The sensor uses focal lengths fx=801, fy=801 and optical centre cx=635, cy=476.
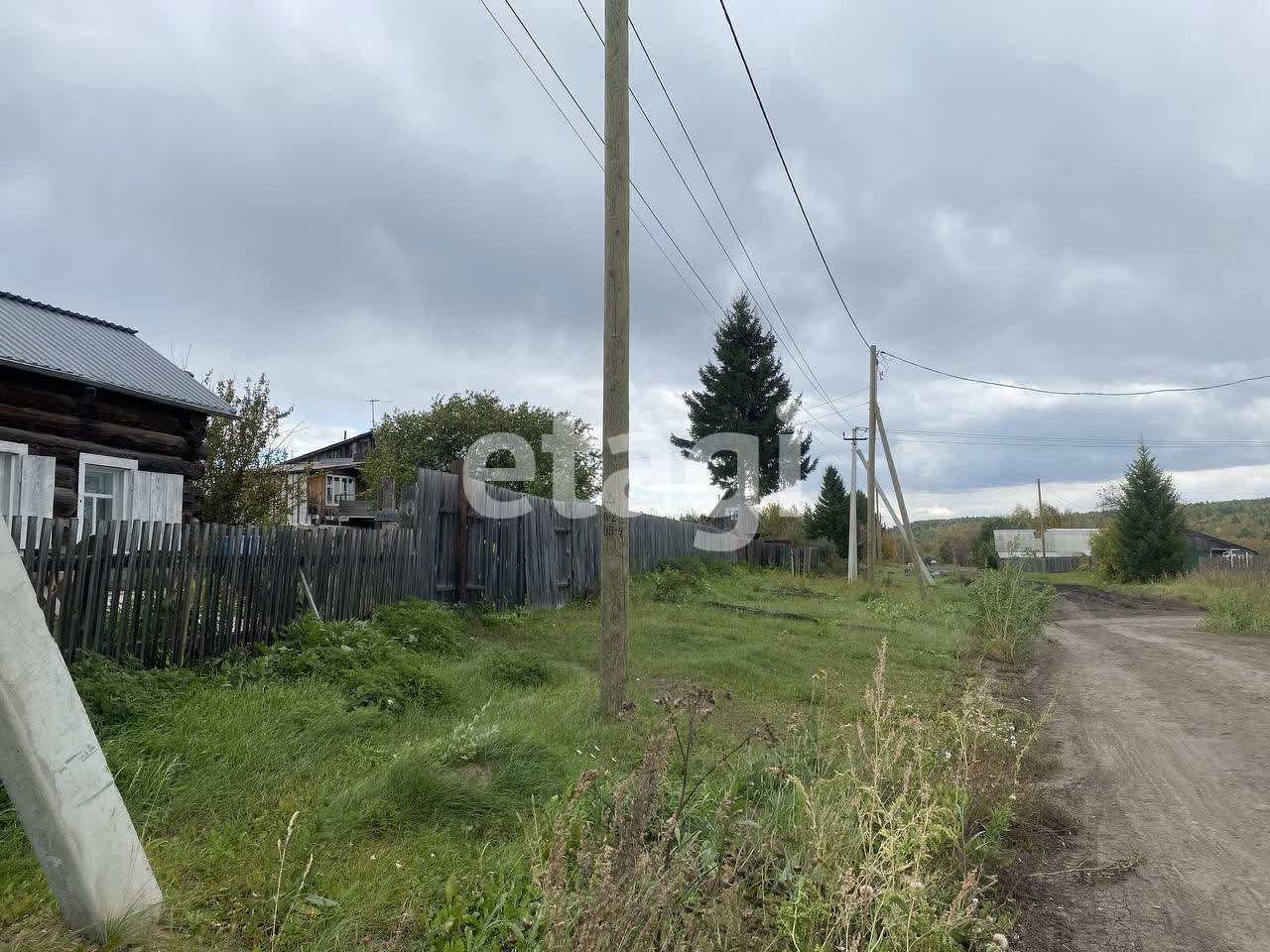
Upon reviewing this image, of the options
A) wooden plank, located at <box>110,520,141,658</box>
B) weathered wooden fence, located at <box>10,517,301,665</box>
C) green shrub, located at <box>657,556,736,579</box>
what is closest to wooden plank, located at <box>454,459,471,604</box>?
weathered wooden fence, located at <box>10,517,301,665</box>

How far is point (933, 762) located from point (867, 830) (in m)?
1.79

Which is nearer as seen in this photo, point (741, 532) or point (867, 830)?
point (867, 830)

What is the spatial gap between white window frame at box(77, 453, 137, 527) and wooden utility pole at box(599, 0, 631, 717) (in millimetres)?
7283

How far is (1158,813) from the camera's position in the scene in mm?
4820

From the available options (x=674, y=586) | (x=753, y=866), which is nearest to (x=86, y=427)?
(x=674, y=586)

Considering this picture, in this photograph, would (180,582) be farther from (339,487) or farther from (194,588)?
Answer: (339,487)

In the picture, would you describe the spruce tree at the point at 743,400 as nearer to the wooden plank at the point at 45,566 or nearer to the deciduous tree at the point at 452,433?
the deciduous tree at the point at 452,433

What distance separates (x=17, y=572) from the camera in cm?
234

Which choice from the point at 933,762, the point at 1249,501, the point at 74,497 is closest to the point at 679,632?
the point at 933,762

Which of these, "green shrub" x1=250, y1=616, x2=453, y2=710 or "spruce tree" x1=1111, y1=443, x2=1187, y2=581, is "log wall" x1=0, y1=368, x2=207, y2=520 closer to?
"green shrub" x1=250, y1=616, x2=453, y2=710

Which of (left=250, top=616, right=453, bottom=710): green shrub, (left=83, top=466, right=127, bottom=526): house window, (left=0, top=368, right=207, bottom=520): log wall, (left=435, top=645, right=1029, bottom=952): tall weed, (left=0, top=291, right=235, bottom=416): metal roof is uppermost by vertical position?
(left=0, top=291, right=235, bottom=416): metal roof

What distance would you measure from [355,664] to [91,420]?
6464 millimetres

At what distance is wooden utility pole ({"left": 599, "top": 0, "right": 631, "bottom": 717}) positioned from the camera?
637 cm

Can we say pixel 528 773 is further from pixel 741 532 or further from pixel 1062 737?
pixel 741 532
